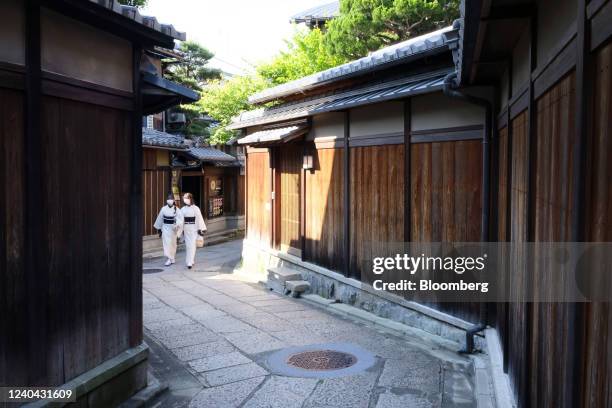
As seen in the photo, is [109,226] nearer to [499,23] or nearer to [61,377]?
Result: [61,377]

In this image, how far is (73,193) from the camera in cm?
561

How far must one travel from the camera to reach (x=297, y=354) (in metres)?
8.23

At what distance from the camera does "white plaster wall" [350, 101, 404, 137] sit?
9.59 m

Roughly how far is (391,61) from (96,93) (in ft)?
18.0

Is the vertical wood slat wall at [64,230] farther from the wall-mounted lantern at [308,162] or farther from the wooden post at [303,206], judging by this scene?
the wooden post at [303,206]

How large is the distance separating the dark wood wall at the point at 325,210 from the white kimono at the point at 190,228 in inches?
208

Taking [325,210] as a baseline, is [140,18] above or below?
above

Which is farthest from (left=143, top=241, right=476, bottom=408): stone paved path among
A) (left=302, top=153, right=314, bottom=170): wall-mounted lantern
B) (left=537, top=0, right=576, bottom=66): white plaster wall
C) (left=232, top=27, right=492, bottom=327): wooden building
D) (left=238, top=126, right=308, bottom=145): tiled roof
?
(left=537, top=0, right=576, bottom=66): white plaster wall

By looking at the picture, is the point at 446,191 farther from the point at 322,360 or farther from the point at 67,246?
the point at 67,246

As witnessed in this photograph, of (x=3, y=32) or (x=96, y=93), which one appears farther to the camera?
(x=96, y=93)

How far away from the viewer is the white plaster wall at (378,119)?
959 cm

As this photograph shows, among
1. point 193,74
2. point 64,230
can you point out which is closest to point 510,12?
point 64,230

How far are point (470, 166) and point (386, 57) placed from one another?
299 cm

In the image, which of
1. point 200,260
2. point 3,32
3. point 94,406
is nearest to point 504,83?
point 3,32
